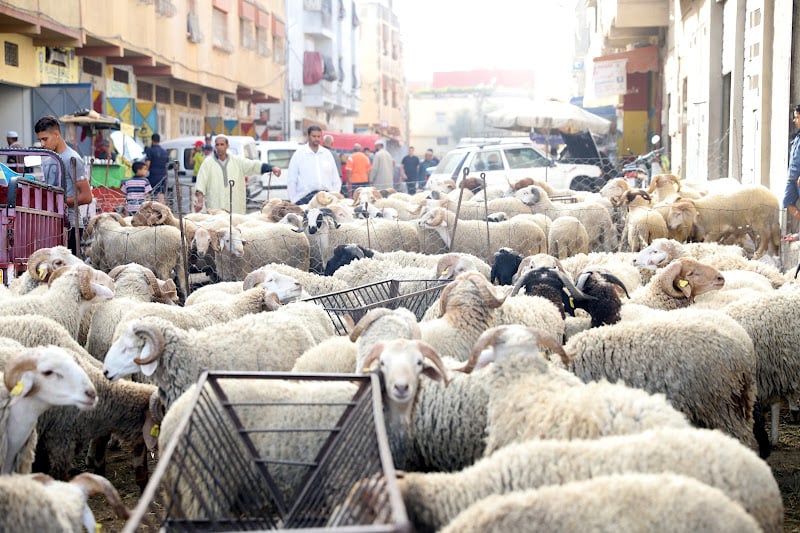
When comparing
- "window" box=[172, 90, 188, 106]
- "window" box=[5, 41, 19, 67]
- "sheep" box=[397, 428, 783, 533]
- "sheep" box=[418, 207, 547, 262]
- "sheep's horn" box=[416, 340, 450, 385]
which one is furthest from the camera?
"window" box=[172, 90, 188, 106]

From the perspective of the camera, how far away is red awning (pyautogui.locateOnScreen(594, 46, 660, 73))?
2714 cm

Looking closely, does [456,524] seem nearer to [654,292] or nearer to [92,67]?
[654,292]

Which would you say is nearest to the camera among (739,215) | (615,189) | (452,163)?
(739,215)

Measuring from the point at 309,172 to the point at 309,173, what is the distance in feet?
0.04

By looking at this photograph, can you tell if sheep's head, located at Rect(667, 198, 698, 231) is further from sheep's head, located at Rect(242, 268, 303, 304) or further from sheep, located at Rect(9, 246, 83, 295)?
sheep, located at Rect(9, 246, 83, 295)

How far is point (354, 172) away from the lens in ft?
67.9

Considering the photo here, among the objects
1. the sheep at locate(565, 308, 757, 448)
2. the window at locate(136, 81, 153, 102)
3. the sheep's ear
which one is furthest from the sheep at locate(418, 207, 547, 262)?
the window at locate(136, 81, 153, 102)

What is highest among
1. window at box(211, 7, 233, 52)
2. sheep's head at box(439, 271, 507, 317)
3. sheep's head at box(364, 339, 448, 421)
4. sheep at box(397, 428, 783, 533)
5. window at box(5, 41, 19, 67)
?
window at box(211, 7, 233, 52)

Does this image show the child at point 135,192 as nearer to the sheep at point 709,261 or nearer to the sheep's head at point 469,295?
the sheep at point 709,261

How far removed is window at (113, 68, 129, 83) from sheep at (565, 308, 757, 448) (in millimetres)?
18927

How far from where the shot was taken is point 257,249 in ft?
33.8

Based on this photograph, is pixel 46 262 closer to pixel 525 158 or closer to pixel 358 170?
pixel 525 158

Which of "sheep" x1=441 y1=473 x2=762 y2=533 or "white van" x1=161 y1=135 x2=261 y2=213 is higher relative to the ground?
"white van" x1=161 y1=135 x2=261 y2=213

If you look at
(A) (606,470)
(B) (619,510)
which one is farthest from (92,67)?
(B) (619,510)
